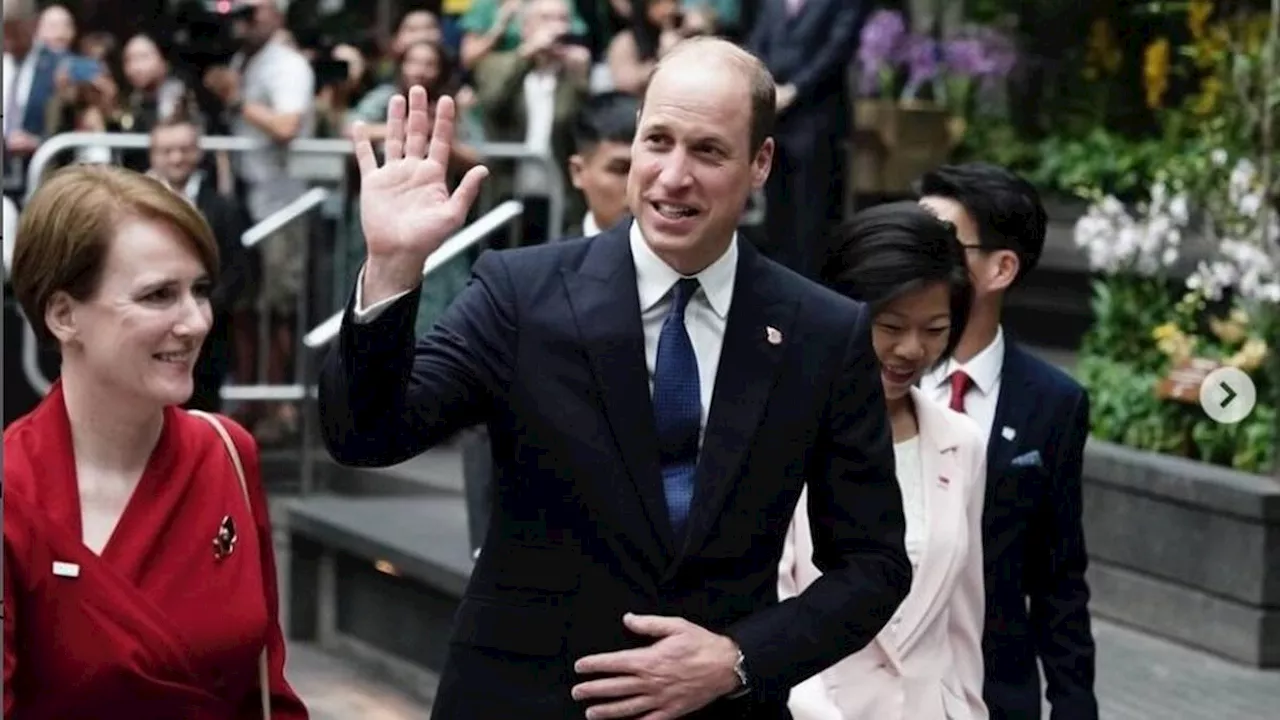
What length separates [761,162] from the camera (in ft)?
14.1

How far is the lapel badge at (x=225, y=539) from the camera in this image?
14.3 ft

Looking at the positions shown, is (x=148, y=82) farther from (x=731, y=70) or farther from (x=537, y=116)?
(x=731, y=70)

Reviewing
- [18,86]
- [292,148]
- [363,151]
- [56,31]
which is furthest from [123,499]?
[56,31]

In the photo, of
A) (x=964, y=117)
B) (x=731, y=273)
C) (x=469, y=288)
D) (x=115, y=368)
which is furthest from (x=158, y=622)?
(x=964, y=117)

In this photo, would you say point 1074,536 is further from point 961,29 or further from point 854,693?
point 961,29

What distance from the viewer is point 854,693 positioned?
5.08 m

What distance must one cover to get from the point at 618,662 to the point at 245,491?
77 cm

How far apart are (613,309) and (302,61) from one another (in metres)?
11.5

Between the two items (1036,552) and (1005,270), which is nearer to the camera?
(1036,552)

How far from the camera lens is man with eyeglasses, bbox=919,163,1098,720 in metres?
5.61

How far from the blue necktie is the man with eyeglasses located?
1551mm

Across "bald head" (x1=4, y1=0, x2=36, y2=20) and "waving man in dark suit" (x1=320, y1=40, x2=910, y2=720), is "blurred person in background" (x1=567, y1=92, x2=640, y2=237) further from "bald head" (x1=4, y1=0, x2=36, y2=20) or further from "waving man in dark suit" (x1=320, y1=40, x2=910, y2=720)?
"bald head" (x1=4, y1=0, x2=36, y2=20)

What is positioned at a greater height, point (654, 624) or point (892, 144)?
point (654, 624)

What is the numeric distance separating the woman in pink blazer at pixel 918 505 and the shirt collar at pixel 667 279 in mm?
887
